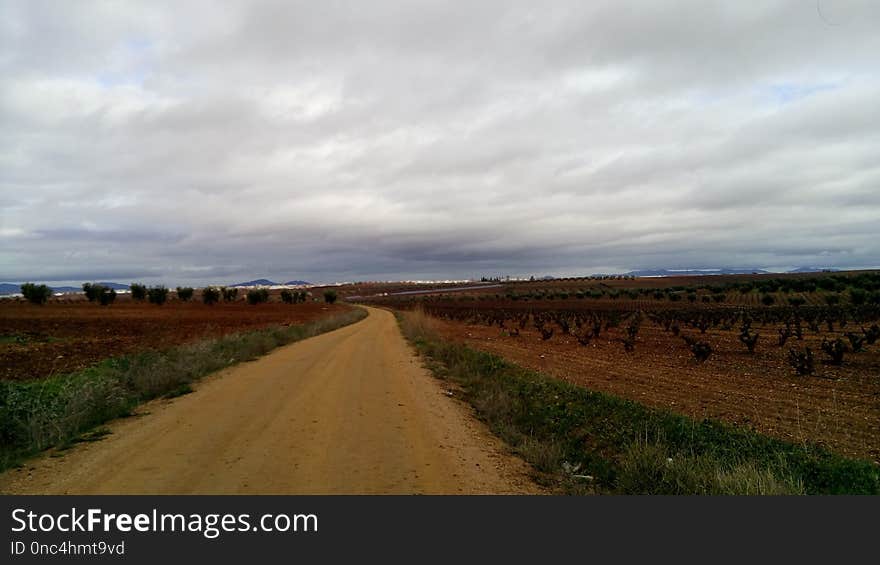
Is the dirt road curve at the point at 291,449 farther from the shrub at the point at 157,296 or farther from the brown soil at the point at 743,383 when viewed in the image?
the shrub at the point at 157,296

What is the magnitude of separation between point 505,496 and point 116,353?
21333mm

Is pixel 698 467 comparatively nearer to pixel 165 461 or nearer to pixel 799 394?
pixel 165 461

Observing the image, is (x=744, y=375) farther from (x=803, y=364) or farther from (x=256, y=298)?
(x=256, y=298)

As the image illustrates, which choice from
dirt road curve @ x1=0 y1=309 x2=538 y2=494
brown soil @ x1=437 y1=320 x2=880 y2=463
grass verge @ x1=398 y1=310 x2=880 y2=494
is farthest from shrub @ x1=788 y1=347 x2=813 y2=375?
dirt road curve @ x1=0 y1=309 x2=538 y2=494

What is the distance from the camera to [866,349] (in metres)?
20.4

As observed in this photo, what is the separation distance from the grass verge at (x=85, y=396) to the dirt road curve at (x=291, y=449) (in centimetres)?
59

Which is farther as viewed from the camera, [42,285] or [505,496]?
[42,285]

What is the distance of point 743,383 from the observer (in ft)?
48.1

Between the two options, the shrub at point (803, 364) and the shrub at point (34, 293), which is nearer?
the shrub at point (803, 364)

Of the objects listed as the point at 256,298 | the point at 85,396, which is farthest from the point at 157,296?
the point at 85,396

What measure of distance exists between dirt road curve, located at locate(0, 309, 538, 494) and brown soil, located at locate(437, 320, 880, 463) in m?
5.71

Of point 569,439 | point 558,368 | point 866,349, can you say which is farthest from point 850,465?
point 866,349

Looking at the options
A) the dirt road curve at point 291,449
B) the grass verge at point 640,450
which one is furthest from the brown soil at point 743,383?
the dirt road curve at point 291,449

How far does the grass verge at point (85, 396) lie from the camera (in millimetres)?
7871
